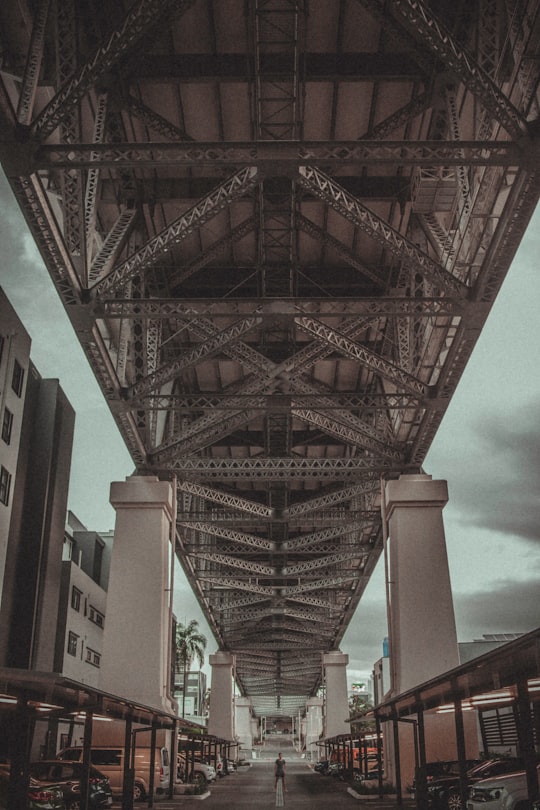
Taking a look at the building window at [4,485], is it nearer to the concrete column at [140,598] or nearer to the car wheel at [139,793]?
the concrete column at [140,598]

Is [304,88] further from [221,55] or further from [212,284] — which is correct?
[212,284]

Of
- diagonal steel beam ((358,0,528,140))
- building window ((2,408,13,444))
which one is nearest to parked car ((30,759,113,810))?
building window ((2,408,13,444))

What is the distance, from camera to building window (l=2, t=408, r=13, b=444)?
3160 centimetres

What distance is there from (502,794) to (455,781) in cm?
502

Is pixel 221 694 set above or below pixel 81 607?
below

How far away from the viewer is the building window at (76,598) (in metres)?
44.7

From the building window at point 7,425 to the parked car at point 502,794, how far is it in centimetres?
2251

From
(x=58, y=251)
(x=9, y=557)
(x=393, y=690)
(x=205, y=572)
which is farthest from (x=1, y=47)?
(x=205, y=572)

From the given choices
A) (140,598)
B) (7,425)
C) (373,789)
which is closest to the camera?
(140,598)

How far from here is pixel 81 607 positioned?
46.9 metres

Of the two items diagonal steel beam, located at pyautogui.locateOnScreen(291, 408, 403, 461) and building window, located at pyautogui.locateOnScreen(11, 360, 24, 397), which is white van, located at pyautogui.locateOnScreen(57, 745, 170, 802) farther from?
building window, located at pyautogui.locateOnScreen(11, 360, 24, 397)

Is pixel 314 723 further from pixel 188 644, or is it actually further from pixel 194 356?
pixel 194 356

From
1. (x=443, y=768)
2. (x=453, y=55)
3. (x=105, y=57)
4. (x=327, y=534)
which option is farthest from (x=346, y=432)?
(x=105, y=57)

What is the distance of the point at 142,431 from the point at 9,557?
16.5 metres
